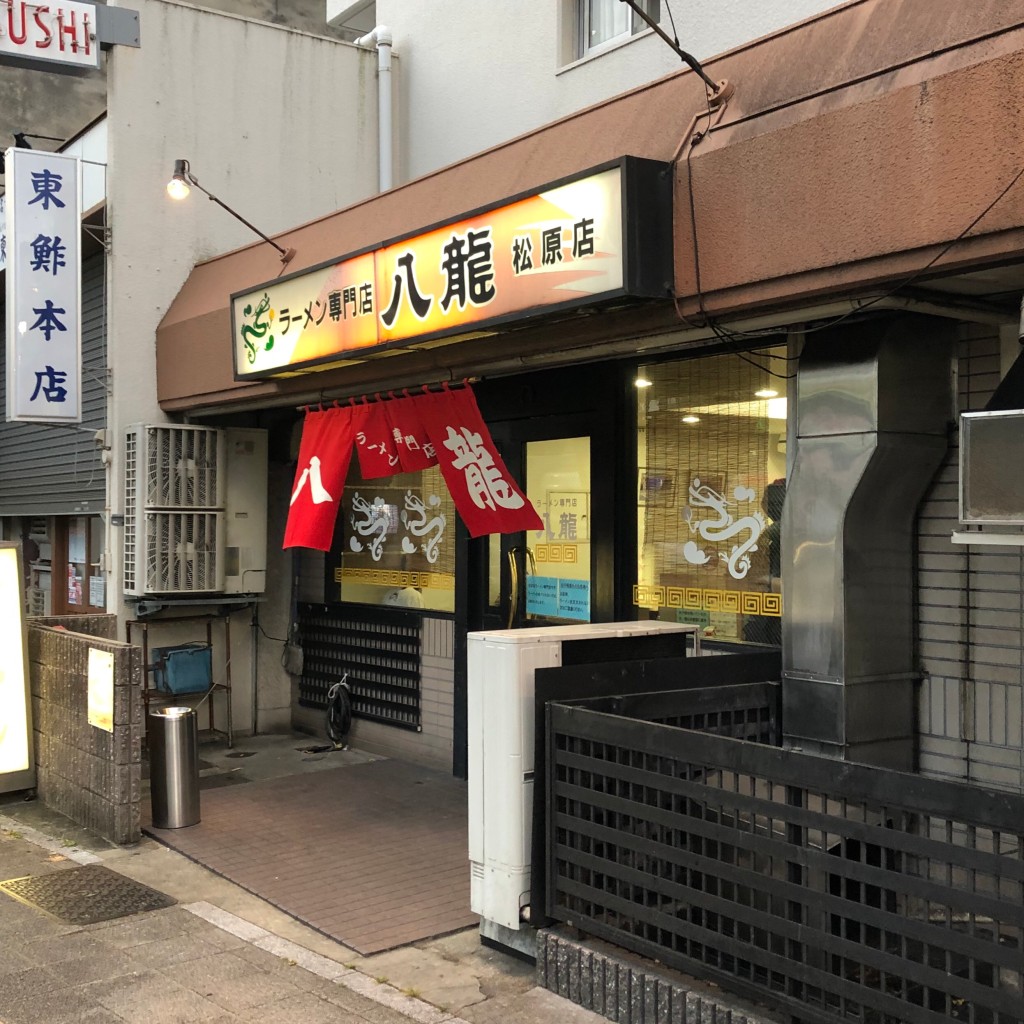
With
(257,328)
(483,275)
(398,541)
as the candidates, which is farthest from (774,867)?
(398,541)

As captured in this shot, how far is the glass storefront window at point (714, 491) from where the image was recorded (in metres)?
7.41

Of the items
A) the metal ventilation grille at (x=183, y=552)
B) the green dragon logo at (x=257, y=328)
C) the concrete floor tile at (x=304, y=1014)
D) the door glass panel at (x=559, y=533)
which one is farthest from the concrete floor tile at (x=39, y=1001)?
the metal ventilation grille at (x=183, y=552)

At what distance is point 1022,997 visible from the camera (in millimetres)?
3678

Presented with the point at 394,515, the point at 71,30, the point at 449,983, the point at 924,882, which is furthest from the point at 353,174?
the point at 924,882

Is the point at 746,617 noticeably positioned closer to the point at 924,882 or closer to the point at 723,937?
the point at 723,937

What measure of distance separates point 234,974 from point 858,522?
13.2ft

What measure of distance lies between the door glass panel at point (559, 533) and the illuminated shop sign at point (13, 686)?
4315mm

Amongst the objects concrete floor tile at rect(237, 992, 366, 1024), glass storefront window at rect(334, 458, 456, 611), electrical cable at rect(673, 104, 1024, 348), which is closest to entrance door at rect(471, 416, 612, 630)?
glass storefront window at rect(334, 458, 456, 611)

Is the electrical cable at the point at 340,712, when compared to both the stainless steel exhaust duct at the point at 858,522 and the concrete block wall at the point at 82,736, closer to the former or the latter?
the concrete block wall at the point at 82,736

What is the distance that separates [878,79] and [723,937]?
151 inches

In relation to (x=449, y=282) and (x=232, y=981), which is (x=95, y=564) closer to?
(x=449, y=282)

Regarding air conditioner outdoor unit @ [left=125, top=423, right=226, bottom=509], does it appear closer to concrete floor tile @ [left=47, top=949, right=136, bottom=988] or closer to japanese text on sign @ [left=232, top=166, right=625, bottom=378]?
japanese text on sign @ [left=232, top=166, right=625, bottom=378]

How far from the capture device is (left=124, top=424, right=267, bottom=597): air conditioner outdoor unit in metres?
10.8

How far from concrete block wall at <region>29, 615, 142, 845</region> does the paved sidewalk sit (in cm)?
119
